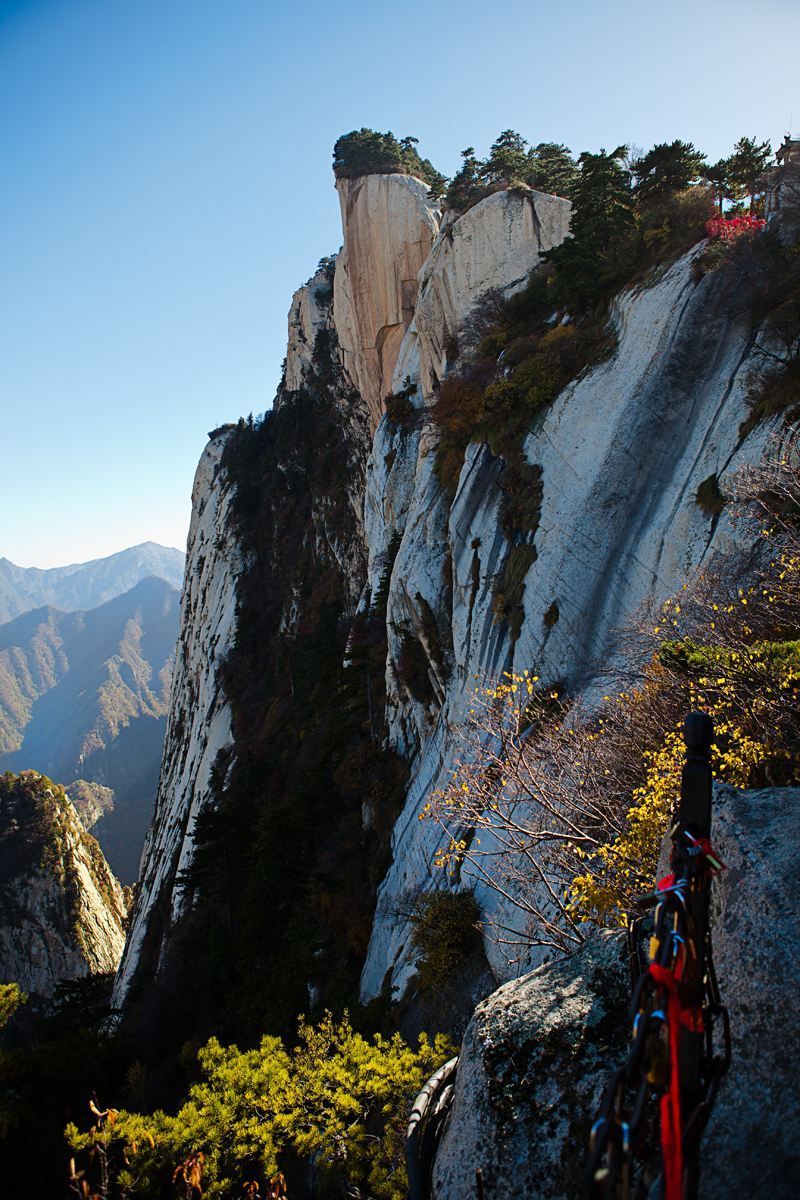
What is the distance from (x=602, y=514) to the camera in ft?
52.9

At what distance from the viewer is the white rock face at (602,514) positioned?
A: 564 inches

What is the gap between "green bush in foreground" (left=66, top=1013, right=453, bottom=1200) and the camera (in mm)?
8281

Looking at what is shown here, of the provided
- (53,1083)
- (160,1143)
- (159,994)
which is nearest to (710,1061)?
(160,1143)

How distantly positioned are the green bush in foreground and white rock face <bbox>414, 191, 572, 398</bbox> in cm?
2853

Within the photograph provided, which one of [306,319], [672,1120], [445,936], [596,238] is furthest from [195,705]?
[672,1120]

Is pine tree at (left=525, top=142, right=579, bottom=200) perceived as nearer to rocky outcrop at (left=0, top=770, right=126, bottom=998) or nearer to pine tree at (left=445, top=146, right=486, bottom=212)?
pine tree at (left=445, top=146, right=486, bottom=212)

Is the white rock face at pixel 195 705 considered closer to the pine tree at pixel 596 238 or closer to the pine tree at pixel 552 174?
the pine tree at pixel 596 238

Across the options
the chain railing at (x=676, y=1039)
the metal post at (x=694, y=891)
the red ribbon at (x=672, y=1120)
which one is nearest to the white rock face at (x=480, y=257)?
the metal post at (x=694, y=891)

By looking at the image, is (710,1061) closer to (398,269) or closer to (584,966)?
(584,966)

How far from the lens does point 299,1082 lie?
9328 millimetres

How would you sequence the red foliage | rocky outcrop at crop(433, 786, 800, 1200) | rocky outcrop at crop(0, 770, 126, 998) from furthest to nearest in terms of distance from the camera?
rocky outcrop at crop(0, 770, 126, 998) → the red foliage → rocky outcrop at crop(433, 786, 800, 1200)

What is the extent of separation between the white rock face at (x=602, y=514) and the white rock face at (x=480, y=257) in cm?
1298

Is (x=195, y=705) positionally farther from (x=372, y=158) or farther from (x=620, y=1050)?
(x=620, y=1050)

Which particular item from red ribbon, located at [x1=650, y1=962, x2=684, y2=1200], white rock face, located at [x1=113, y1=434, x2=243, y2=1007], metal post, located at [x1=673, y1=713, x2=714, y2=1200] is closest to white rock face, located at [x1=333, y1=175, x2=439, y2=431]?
white rock face, located at [x1=113, y1=434, x2=243, y2=1007]
